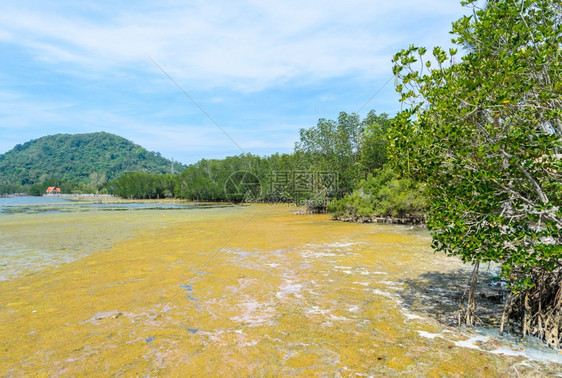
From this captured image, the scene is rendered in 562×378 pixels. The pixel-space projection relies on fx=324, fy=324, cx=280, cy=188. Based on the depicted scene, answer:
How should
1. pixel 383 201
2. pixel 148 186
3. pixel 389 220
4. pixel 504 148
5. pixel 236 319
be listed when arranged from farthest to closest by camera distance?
1. pixel 148 186
2. pixel 389 220
3. pixel 383 201
4. pixel 236 319
5. pixel 504 148

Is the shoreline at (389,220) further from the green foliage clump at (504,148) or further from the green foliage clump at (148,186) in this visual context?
the green foliage clump at (148,186)

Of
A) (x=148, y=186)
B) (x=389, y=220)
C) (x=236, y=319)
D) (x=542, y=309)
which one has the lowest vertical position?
(x=236, y=319)

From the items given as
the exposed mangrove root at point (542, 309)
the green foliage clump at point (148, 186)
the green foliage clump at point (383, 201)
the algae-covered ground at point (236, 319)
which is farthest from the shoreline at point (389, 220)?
the green foliage clump at point (148, 186)

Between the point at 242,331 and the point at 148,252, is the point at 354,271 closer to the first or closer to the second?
the point at 242,331

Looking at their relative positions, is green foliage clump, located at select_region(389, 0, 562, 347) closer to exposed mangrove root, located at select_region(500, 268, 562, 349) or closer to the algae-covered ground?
exposed mangrove root, located at select_region(500, 268, 562, 349)

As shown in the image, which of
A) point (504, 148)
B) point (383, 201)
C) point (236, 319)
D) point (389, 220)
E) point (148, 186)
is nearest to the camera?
point (504, 148)

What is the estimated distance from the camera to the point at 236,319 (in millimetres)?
6727

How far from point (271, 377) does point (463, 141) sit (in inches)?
194

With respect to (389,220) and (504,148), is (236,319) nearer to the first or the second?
(504,148)

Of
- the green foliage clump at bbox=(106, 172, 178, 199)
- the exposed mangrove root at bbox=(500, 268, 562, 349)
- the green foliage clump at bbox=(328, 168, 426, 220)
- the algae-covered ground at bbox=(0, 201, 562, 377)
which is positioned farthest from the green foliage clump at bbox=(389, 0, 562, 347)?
the green foliage clump at bbox=(106, 172, 178, 199)

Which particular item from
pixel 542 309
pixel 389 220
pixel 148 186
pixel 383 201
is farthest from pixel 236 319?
pixel 148 186

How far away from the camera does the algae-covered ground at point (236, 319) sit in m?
4.91

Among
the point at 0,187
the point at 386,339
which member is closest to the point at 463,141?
the point at 386,339

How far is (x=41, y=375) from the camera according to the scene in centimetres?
475
